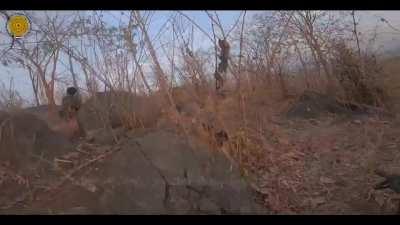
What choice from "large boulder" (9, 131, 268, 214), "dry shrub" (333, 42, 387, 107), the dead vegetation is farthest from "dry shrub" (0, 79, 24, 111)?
"dry shrub" (333, 42, 387, 107)

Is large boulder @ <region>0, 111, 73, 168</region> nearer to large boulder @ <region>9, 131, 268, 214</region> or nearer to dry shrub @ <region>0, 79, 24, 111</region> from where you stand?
dry shrub @ <region>0, 79, 24, 111</region>

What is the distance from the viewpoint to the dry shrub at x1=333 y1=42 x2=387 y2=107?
5.35 metres

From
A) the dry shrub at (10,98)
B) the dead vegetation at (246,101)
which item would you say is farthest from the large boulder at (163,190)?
the dry shrub at (10,98)

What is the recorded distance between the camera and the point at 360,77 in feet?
17.6

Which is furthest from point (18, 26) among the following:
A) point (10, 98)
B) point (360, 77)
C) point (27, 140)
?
point (360, 77)

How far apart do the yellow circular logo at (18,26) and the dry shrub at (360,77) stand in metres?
2.74

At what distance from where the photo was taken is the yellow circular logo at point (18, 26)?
17.3 ft

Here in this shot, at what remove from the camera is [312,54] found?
5.38m

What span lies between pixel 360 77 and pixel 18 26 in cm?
305

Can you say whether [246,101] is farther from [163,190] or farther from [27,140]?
[27,140]

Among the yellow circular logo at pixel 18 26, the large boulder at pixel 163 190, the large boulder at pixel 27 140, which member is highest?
the yellow circular logo at pixel 18 26

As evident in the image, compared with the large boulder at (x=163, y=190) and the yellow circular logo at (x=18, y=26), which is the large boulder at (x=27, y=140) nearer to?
the large boulder at (x=163, y=190)
